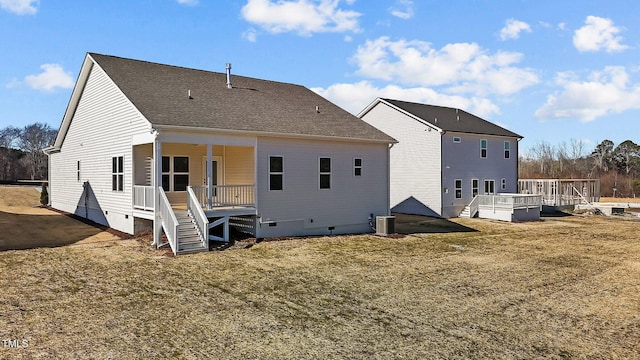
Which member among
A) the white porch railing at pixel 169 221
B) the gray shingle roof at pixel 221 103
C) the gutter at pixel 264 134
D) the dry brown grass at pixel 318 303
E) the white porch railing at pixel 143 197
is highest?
the gray shingle roof at pixel 221 103

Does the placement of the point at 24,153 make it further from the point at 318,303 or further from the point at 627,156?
the point at 627,156

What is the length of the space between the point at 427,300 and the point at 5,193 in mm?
31919

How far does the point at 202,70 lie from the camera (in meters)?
19.7

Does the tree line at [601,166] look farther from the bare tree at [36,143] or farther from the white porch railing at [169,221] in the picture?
the bare tree at [36,143]

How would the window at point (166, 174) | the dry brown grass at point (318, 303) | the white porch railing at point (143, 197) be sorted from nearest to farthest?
the dry brown grass at point (318, 303)
the white porch railing at point (143, 197)
the window at point (166, 174)

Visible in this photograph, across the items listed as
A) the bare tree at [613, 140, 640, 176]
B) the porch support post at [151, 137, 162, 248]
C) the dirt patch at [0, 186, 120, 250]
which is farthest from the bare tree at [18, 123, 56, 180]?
the bare tree at [613, 140, 640, 176]

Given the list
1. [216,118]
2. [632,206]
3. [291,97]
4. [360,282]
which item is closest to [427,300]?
[360,282]

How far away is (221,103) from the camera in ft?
54.6

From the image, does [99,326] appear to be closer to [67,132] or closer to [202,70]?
[202,70]

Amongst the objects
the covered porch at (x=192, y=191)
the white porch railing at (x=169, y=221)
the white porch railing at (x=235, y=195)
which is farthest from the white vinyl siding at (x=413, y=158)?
the white porch railing at (x=169, y=221)

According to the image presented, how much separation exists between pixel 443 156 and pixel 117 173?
54.1 feet

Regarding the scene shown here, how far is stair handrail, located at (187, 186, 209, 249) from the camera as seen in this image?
1295 cm

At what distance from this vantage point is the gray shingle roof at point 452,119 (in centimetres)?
2550

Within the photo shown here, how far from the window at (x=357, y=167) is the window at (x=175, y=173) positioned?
6.63m
